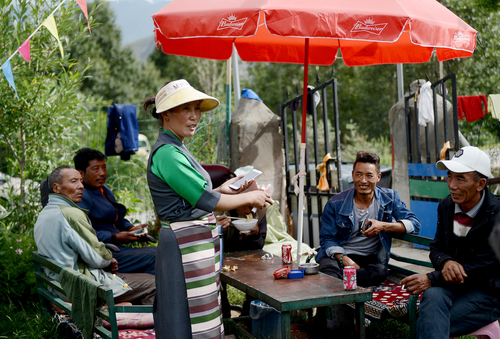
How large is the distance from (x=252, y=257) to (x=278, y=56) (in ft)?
→ 8.16

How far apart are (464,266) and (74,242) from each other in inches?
104

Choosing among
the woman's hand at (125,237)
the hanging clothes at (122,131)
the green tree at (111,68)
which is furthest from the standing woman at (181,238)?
the green tree at (111,68)

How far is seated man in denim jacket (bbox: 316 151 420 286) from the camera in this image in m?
3.73

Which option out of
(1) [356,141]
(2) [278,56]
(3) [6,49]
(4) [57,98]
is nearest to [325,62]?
(2) [278,56]

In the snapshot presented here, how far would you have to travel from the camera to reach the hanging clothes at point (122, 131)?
602 cm

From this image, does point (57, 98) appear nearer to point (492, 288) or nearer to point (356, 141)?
point (492, 288)

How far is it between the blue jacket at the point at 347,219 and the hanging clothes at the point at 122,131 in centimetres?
310

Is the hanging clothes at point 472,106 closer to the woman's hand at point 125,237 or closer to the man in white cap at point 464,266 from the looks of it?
the man in white cap at point 464,266

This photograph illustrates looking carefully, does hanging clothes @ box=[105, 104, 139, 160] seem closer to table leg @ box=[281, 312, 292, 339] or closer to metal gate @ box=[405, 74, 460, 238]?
metal gate @ box=[405, 74, 460, 238]

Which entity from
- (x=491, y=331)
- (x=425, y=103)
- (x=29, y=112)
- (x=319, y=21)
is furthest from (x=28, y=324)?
(x=425, y=103)

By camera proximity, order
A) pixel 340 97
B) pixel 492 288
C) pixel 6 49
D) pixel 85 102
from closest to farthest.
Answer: pixel 492 288
pixel 6 49
pixel 85 102
pixel 340 97

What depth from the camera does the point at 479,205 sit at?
3.05 m

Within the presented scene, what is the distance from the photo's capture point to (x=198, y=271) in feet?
8.95

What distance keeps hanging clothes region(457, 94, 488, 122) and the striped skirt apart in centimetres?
615
